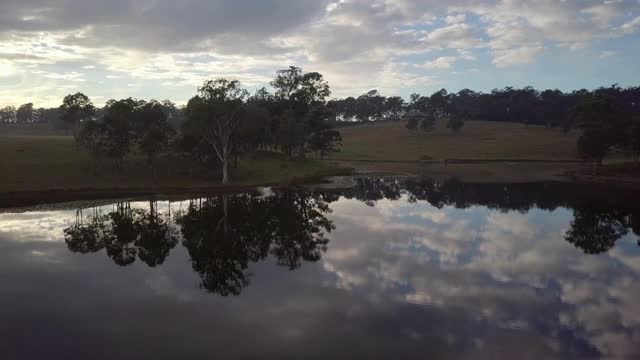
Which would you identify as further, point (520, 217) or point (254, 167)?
point (254, 167)

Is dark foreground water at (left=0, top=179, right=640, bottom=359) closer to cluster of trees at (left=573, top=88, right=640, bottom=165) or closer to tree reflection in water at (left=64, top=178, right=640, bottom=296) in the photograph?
tree reflection in water at (left=64, top=178, right=640, bottom=296)

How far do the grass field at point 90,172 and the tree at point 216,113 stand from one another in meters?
6.50

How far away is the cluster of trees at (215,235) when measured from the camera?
104 ft

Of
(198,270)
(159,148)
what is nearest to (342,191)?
(159,148)

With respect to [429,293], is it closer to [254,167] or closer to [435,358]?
[435,358]

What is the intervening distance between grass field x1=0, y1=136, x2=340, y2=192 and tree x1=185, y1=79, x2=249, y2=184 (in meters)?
6.50

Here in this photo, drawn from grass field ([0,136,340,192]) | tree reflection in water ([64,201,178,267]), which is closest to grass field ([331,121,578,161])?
grass field ([0,136,340,192])

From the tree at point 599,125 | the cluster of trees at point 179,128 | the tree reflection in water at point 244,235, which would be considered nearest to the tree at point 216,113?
the cluster of trees at point 179,128

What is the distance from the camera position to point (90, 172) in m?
79.2

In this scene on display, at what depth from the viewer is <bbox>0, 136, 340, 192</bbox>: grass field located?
7212 centimetres

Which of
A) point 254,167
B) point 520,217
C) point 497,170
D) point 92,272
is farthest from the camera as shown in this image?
point 497,170

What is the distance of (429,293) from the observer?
2497 cm

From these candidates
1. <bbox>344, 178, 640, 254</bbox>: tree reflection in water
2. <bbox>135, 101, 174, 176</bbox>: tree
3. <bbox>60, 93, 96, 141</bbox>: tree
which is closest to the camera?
<bbox>344, 178, 640, 254</bbox>: tree reflection in water

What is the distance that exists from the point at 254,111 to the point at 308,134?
33.9m
